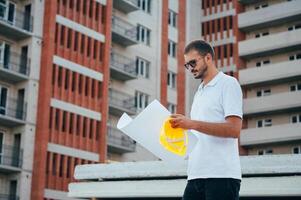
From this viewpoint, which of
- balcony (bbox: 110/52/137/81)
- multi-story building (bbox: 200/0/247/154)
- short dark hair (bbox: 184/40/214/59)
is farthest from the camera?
multi-story building (bbox: 200/0/247/154)

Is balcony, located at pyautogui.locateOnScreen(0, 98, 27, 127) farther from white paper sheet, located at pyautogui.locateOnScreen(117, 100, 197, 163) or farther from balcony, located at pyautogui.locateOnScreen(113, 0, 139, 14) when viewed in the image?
white paper sheet, located at pyautogui.locateOnScreen(117, 100, 197, 163)

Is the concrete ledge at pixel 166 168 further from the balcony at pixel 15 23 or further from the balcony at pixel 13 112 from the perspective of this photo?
the balcony at pixel 15 23

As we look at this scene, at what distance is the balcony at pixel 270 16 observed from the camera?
172 feet

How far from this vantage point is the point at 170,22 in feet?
180

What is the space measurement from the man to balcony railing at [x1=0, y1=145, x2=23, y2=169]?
33.8 m

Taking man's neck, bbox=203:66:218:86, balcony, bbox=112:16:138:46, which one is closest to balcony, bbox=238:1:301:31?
balcony, bbox=112:16:138:46

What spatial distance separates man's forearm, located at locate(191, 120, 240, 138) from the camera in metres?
4.87

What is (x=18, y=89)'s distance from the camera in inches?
1587

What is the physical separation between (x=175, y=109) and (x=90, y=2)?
12545 mm

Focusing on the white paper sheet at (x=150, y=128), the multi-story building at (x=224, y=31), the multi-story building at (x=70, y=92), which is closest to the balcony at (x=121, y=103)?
the multi-story building at (x=70, y=92)

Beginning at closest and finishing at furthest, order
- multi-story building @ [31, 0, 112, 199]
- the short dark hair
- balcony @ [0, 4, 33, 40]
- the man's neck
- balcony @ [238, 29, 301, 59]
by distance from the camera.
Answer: the short dark hair
the man's neck
balcony @ [0, 4, 33, 40]
multi-story building @ [31, 0, 112, 199]
balcony @ [238, 29, 301, 59]

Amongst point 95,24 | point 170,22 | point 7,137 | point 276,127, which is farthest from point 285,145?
A: point 7,137

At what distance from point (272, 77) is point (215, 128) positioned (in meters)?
47.3

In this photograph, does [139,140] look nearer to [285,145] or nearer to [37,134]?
[37,134]
